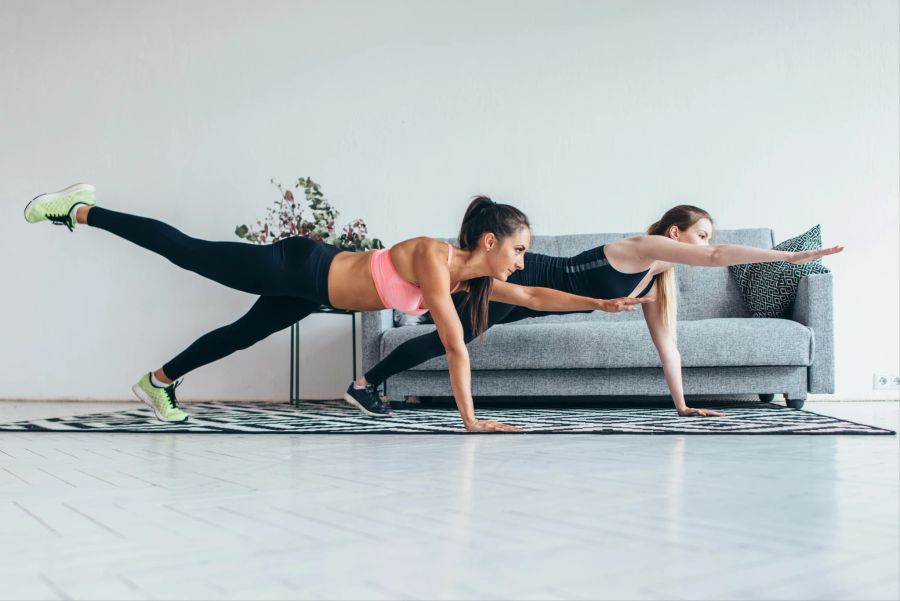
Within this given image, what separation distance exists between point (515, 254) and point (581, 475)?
1.12 meters

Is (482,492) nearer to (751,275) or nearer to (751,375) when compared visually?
(751,375)

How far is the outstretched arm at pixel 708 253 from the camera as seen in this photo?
2422mm

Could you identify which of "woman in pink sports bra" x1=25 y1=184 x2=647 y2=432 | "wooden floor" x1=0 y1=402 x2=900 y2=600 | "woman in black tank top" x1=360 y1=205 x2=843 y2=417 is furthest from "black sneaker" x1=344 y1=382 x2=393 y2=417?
"wooden floor" x1=0 y1=402 x2=900 y2=600

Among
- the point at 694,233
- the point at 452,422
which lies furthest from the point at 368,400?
the point at 694,233

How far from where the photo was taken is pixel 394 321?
4.35 metres

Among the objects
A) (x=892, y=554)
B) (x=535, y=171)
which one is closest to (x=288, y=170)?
(x=535, y=171)

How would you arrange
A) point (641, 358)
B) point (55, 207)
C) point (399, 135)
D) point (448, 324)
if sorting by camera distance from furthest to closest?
point (399, 135) < point (641, 358) < point (55, 207) < point (448, 324)

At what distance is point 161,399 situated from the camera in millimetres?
3320

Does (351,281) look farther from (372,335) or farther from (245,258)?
(372,335)

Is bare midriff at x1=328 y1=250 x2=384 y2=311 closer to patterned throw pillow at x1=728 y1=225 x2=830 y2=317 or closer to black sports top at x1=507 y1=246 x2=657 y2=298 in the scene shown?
black sports top at x1=507 y1=246 x2=657 y2=298

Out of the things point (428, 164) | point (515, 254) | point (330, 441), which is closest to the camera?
point (330, 441)

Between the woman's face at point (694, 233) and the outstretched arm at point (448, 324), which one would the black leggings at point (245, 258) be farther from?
Answer: the woman's face at point (694, 233)

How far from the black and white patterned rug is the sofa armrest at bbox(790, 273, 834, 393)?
9.8 inches

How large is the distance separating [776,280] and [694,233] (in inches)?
51.3
